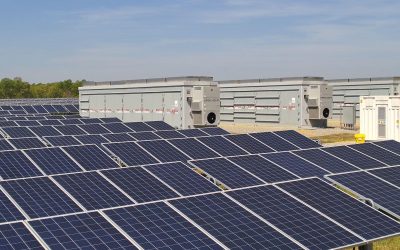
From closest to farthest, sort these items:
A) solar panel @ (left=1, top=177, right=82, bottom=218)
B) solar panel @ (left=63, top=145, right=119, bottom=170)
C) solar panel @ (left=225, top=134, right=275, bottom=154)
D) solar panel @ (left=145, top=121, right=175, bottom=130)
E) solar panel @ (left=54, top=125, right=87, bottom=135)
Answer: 1. solar panel @ (left=1, top=177, right=82, bottom=218)
2. solar panel @ (left=63, top=145, right=119, bottom=170)
3. solar panel @ (left=225, top=134, right=275, bottom=154)
4. solar panel @ (left=54, top=125, right=87, bottom=135)
5. solar panel @ (left=145, top=121, right=175, bottom=130)

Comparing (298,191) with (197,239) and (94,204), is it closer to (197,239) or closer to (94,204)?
(197,239)

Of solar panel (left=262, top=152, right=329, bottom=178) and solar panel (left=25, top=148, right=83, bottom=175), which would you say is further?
solar panel (left=25, top=148, right=83, bottom=175)

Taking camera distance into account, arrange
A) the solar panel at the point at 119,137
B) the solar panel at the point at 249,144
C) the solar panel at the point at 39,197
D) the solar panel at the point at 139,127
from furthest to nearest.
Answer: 1. the solar panel at the point at 139,127
2. the solar panel at the point at 119,137
3. the solar panel at the point at 249,144
4. the solar panel at the point at 39,197

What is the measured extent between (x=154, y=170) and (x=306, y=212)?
3891mm

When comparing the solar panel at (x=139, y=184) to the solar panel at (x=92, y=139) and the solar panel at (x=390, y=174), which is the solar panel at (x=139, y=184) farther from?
the solar panel at (x=92, y=139)

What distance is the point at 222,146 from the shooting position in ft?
56.8

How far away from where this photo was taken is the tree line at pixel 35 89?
384 feet

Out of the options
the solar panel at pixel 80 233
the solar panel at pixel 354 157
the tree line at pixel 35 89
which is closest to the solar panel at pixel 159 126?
the solar panel at pixel 354 157

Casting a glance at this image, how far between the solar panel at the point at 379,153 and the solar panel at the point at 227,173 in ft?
15.2

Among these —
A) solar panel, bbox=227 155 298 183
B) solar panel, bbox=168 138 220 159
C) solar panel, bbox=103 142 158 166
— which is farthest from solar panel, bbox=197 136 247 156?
solar panel, bbox=227 155 298 183

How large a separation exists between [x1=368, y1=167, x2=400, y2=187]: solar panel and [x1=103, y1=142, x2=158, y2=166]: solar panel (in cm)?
635

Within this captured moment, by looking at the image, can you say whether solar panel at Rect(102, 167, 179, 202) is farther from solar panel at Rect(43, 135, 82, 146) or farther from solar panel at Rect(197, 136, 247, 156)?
solar panel at Rect(43, 135, 82, 146)

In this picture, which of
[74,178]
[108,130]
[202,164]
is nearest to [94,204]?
[74,178]

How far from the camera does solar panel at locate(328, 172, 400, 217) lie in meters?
10.2
